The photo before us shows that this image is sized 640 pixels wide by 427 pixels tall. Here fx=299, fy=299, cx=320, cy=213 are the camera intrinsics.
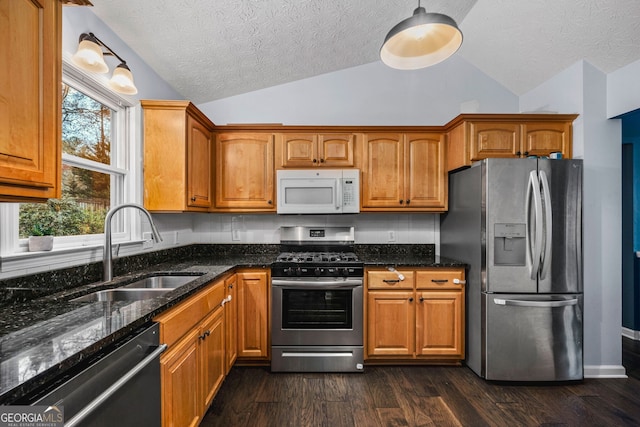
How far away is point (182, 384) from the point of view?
1.52 metres

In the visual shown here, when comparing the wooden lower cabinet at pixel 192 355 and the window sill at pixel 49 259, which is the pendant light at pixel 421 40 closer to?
the wooden lower cabinet at pixel 192 355

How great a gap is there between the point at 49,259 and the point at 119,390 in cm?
93

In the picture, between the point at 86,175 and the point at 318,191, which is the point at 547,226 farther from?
the point at 86,175

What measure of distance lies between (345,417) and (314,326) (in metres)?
0.72

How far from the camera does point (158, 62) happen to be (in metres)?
2.40

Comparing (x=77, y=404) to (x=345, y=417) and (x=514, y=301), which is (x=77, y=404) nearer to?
(x=345, y=417)

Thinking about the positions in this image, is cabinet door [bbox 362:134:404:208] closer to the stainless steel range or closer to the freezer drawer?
the stainless steel range

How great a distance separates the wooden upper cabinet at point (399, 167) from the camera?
292cm

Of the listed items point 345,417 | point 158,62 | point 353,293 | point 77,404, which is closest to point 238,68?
point 158,62

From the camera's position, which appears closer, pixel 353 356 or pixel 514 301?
pixel 514 301

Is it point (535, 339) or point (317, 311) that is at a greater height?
point (317, 311)

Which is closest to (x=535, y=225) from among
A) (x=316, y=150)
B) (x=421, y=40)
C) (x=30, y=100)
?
(x=421, y=40)

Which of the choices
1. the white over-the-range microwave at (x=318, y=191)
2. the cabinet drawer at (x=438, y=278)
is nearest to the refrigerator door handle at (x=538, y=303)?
the cabinet drawer at (x=438, y=278)

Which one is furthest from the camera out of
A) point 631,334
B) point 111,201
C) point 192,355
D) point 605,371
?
point 631,334
